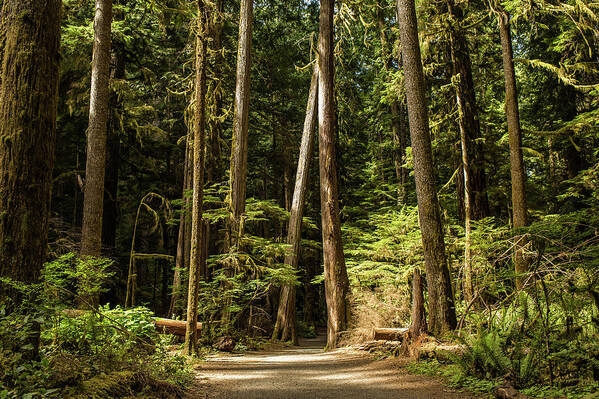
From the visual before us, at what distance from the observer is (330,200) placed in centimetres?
1343

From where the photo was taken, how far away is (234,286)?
1259 centimetres

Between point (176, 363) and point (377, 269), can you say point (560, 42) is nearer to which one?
point (377, 269)

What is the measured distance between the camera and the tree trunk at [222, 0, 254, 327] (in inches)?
521

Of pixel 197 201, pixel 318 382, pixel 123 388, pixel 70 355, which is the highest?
pixel 197 201

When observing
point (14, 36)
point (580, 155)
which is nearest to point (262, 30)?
point (580, 155)

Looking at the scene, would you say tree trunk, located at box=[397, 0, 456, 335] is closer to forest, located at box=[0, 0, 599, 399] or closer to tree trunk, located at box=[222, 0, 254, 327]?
forest, located at box=[0, 0, 599, 399]

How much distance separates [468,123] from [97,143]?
10951 mm

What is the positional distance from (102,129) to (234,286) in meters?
5.79

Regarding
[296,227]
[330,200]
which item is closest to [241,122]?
[330,200]

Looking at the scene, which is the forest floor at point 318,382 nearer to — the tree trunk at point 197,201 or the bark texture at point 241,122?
the tree trunk at point 197,201

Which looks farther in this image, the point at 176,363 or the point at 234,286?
the point at 234,286

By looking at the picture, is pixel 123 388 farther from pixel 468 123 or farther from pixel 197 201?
pixel 468 123

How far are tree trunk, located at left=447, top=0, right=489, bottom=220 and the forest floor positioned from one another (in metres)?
6.48

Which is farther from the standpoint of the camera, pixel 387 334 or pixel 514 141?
pixel 514 141
